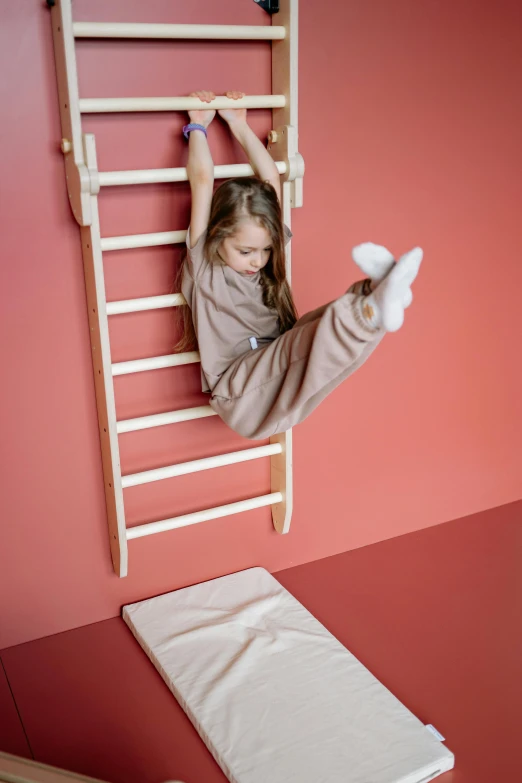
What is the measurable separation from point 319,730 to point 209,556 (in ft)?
2.34

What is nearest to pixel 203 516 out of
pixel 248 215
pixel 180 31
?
pixel 248 215

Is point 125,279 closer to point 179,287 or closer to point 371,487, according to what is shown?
point 179,287

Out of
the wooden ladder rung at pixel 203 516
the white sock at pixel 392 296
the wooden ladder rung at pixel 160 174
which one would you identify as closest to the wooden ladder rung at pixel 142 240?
the wooden ladder rung at pixel 160 174

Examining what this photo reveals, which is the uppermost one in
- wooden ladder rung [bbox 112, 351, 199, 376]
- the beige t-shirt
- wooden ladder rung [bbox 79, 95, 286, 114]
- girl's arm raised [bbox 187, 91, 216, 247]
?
wooden ladder rung [bbox 79, 95, 286, 114]

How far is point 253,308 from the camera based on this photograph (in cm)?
202

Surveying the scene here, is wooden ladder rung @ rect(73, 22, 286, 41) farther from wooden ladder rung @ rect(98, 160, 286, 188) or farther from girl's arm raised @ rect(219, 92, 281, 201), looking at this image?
wooden ladder rung @ rect(98, 160, 286, 188)

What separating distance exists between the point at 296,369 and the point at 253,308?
0.87 ft

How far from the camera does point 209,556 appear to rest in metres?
2.38

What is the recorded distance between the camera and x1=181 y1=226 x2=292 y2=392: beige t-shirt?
1.93 m

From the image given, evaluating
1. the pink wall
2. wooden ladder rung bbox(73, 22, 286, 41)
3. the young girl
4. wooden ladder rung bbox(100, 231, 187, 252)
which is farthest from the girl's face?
wooden ladder rung bbox(73, 22, 286, 41)

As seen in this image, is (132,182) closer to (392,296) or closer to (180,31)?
(180,31)

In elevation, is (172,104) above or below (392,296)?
above

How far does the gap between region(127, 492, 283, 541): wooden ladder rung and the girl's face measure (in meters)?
0.73

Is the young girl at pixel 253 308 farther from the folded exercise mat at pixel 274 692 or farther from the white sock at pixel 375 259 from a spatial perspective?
the folded exercise mat at pixel 274 692
